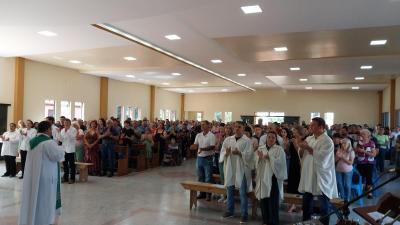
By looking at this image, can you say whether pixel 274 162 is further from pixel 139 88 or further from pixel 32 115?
pixel 139 88

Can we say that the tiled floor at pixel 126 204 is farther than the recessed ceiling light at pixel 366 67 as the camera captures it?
No

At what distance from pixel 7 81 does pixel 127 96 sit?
8192 mm

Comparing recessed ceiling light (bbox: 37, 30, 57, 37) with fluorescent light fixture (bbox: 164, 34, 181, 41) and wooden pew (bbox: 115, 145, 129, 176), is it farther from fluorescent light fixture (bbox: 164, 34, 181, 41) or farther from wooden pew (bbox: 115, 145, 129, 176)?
wooden pew (bbox: 115, 145, 129, 176)

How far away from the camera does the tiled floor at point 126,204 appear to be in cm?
564

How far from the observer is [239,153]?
572 cm

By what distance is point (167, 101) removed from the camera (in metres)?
25.3

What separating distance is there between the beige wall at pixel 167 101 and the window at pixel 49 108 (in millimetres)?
8973

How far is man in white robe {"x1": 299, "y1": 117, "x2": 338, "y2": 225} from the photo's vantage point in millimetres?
4617

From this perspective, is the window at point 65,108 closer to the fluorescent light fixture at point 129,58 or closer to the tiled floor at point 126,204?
the fluorescent light fixture at point 129,58

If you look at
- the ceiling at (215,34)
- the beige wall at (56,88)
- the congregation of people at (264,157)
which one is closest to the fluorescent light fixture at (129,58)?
the ceiling at (215,34)

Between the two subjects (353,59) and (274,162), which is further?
(353,59)

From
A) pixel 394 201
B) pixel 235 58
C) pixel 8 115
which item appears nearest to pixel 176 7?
pixel 394 201

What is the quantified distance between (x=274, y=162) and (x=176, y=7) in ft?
10.8

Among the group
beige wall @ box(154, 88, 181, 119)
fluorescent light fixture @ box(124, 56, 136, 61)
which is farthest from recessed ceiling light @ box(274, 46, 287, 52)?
beige wall @ box(154, 88, 181, 119)
